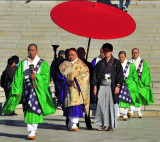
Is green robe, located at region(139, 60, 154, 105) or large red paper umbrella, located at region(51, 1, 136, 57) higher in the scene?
large red paper umbrella, located at region(51, 1, 136, 57)

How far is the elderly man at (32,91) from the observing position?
927cm

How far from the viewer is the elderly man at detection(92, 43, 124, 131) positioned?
10336mm

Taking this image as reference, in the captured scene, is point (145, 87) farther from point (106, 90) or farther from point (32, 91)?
point (32, 91)

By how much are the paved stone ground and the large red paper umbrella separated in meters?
1.72

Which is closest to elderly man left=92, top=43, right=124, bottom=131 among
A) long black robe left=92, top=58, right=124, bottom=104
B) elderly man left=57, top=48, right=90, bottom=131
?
long black robe left=92, top=58, right=124, bottom=104

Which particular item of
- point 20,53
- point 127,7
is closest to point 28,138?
point 20,53

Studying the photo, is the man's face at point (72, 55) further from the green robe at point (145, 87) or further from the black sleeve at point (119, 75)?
the green robe at point (145, 87)

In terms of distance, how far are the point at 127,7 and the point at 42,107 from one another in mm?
11367

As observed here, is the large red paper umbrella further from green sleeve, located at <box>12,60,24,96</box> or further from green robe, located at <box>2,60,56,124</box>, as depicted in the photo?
green sleeve, located at <box>12,60,24,96</box>

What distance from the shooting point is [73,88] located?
10.3 m

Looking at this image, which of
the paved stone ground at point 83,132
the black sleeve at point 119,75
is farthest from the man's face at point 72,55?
the paved stone ground at point 83,132

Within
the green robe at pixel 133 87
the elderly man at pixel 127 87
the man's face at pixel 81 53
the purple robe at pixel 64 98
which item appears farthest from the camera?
the green robe at pixel 133 87

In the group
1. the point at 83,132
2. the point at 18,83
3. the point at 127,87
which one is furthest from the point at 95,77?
the point at 127,87

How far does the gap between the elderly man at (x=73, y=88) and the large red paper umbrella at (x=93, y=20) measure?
1.06 meters
